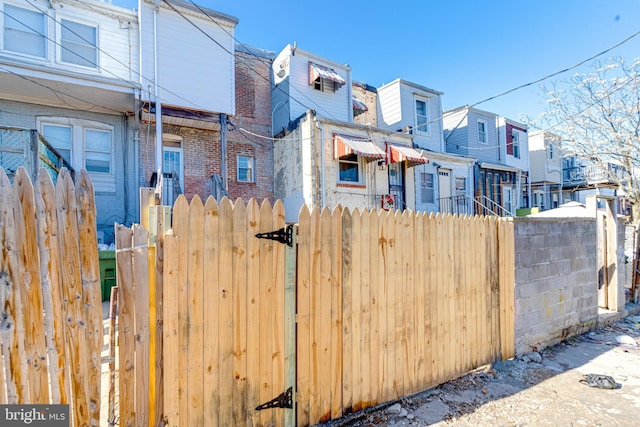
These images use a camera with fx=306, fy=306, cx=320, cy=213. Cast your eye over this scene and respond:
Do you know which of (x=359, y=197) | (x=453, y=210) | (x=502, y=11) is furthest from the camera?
(x=453, y=210)

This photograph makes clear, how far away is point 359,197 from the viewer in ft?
36.8

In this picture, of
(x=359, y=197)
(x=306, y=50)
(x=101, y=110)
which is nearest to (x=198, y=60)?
(x=101, y=110)

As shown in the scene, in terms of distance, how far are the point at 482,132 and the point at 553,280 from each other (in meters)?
Result: 14.8

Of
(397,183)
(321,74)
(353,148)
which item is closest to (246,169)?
(353,148)

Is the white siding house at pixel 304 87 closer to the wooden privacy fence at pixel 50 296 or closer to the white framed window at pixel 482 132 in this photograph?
the white framed window at pixel 482 132

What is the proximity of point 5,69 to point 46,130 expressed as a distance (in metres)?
1.90

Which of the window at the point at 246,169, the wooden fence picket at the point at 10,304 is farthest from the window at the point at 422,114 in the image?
the wooden fence picket at the point at 10,304

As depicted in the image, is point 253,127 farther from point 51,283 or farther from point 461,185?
point 51,283

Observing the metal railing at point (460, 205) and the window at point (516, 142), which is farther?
the window at point (516, 142)

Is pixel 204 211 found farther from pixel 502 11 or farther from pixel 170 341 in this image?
pixel 502 11

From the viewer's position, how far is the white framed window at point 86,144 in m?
8.64

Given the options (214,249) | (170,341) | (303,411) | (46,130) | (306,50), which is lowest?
(303,411)

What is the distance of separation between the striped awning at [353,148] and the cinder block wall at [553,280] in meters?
6.31

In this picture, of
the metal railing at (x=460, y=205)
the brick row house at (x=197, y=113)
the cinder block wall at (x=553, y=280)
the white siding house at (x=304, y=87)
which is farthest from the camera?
the metal railing at (x=460, y=205)
